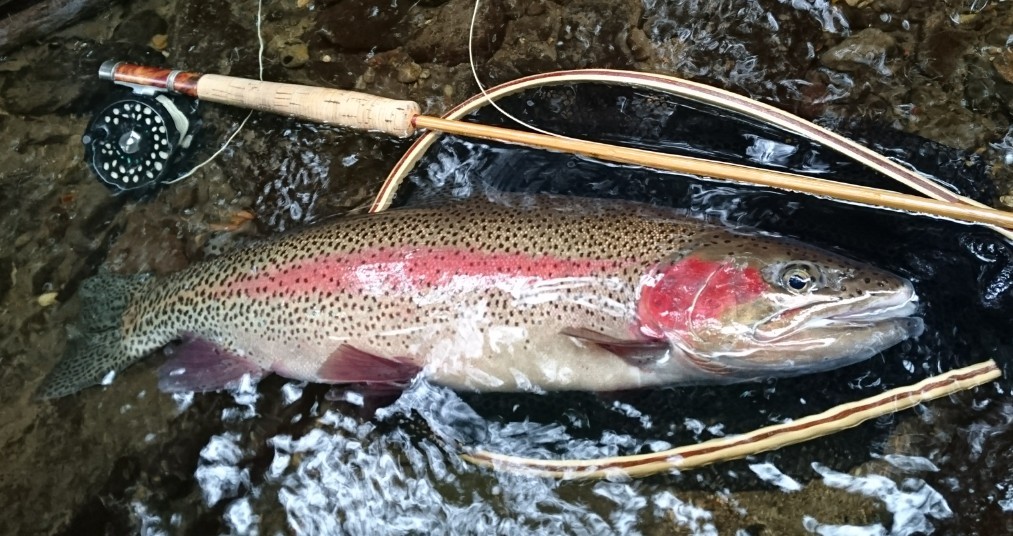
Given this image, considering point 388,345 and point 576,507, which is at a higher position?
point 388,345

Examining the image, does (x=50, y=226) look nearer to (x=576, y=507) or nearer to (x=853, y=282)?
(x=576, y=507)

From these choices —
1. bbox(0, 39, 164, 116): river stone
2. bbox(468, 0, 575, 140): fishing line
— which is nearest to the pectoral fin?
bbox(468, 0, 575, 140): fishing line

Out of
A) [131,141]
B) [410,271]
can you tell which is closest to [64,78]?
[131,141]

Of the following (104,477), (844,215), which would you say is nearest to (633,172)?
(844,215)

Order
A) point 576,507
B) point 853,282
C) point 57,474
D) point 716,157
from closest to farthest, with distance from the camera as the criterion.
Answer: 1. point 853,282
2. point 576,507
3. point 716,157
4. point 57,474

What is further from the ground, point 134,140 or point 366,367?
point 134,140

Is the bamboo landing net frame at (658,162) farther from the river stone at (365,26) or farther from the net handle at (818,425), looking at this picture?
the river stone at (365,26)

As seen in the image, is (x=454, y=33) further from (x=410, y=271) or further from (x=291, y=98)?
(x=410, y=271)

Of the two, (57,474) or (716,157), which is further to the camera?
(57,474)
